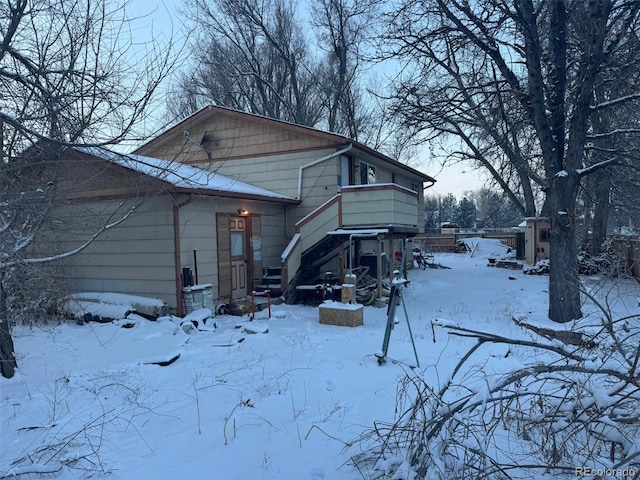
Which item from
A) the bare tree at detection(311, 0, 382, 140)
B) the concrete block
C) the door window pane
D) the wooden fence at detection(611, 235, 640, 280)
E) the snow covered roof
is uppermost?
the bare tree at detection(311, 0, 382, 140)

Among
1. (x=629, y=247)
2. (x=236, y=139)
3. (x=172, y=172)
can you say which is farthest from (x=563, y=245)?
(x=236, y=139)

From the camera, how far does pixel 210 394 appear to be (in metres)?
4.37

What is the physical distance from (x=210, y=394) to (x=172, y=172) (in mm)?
2847

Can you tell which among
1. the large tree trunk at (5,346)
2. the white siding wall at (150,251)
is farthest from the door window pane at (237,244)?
the large tree trunk at (5,346)

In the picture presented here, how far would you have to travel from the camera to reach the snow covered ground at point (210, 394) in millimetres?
3039

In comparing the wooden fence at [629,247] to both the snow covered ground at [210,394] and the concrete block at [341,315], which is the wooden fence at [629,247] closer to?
the snow covered ground at [210,394]

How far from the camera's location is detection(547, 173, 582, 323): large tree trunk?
7.84 metres

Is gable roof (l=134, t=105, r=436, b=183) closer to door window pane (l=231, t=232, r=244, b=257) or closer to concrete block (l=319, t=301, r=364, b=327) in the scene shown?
door window pane (l=231, t=232, r=244, b=257)

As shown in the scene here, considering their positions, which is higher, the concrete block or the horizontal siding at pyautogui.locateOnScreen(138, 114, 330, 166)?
the horizontal siding at pyautogui.locateOnScreen(138, 114, 330, 166)

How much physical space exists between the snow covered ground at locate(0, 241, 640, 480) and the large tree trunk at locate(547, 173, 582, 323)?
535 millimetres

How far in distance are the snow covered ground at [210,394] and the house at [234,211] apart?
1636mm

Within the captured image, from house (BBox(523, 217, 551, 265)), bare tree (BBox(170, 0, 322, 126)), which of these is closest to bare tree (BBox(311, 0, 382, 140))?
bare tree (BBox(170, 0, 322, 126))

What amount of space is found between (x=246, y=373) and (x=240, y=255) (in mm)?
5986

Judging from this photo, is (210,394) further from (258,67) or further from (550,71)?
(258,67)
